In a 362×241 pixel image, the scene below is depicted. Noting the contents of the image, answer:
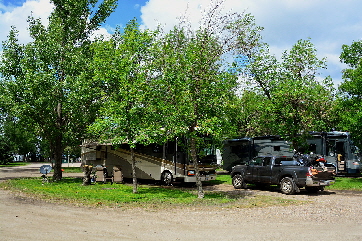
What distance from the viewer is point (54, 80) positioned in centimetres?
1833

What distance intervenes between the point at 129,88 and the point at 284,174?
26.3ft

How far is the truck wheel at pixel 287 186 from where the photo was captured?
1453 cm

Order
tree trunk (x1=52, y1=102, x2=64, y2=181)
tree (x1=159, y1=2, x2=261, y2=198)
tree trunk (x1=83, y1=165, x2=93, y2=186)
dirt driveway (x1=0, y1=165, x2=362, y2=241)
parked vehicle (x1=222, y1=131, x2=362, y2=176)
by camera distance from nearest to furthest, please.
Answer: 1. dirt driveway (x1=0, y1=165, x2=362, y2=241)
2. tree (x1=159, y1=2, x2=261, y2=198)
3. tree trunk (x1=83, y1=165, x2=93, y2=186)
4. tree trunk (x1=52, y1=102, x2=64, y2=181)
5. parked vehicle (x1=222, y1=131, x2=362, y2=176)

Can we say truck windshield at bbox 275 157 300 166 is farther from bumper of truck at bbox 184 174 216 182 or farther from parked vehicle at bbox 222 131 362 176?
parked vehicle at bbox 222 131 362 176

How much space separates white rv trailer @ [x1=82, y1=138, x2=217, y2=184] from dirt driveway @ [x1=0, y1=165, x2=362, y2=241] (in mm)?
5940

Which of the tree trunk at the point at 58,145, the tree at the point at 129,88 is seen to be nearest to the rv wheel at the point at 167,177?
the tree at the point at 129,88

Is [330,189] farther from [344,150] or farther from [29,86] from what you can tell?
[29,86]

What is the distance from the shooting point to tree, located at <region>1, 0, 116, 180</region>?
18016 millimetres

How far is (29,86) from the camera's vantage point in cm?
1781

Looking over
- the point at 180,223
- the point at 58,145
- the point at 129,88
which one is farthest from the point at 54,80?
the point at 180,223

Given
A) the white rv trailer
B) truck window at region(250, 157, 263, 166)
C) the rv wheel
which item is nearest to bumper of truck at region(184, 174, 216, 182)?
the white rv trailer

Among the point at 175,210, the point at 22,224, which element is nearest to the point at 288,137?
the point at 175,210

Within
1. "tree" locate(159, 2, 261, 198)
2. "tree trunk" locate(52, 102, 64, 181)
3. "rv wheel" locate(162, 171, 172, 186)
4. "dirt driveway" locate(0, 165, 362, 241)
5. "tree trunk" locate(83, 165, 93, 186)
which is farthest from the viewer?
"tree trunk" locate(52, 102, 64, 181)

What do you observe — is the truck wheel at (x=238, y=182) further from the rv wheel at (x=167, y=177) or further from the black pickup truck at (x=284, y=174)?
the rv wheel at (x=167, y=177)
